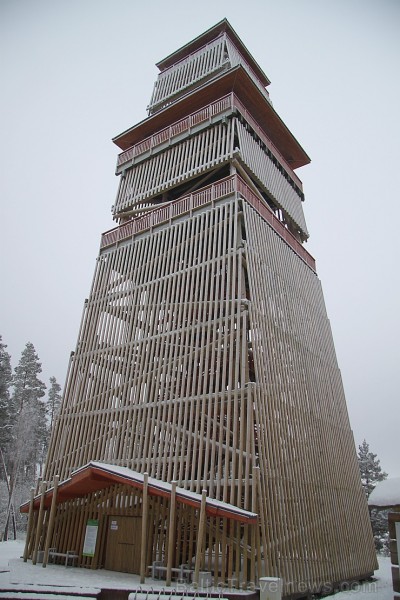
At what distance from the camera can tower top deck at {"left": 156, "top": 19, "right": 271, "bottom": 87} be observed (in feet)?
80.4

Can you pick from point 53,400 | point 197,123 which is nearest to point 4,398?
point 53,400

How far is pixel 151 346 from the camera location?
1484 centimetres

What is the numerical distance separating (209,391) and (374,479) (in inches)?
1163

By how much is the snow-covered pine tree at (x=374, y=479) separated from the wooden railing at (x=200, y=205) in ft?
67.2

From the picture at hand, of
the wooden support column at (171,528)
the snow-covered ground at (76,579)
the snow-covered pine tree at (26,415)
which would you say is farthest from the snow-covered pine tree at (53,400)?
the wooden support column at (171,528)

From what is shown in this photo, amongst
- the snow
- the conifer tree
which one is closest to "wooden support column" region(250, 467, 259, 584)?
the snow

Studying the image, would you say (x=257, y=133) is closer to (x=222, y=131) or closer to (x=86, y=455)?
(x=222, y=131)

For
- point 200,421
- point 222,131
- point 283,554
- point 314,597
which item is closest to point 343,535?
point 314,597

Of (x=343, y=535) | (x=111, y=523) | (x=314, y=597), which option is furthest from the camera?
(x=343, y=535)

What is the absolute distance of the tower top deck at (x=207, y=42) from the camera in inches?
965

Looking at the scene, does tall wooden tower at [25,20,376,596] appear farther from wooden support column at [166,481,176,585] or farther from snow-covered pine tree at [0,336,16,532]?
snow-covered pine tree at [0,336,16,532]

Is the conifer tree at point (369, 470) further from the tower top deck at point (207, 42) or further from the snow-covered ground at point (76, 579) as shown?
the tower top deck at point (207, 42)

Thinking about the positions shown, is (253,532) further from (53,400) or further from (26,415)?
(53,400)

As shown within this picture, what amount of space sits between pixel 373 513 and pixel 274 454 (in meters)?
23.9
